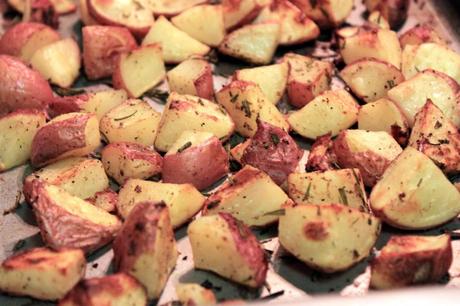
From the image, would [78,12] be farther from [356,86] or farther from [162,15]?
[356,86]

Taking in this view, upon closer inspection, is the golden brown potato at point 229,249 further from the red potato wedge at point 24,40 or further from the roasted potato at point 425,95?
the red potato wedge at point 24,40

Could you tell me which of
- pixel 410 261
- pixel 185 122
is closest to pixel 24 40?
pixel 185 122

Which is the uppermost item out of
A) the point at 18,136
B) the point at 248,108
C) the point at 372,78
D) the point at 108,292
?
the point at 372,78

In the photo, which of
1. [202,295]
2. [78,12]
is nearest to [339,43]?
[78,12]

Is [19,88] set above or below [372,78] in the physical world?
below

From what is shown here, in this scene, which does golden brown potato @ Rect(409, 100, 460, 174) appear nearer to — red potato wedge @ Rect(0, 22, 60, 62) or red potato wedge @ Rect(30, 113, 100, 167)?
red potato wedge @ Rect(30, 113, 100, 167)

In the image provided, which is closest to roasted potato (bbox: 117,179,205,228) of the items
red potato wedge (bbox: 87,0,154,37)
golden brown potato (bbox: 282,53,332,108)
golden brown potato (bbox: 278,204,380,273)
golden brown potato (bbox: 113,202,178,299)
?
A: golden brown potato (bbox: 113,202,178,299)

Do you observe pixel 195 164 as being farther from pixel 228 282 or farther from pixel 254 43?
pixel 254 43
